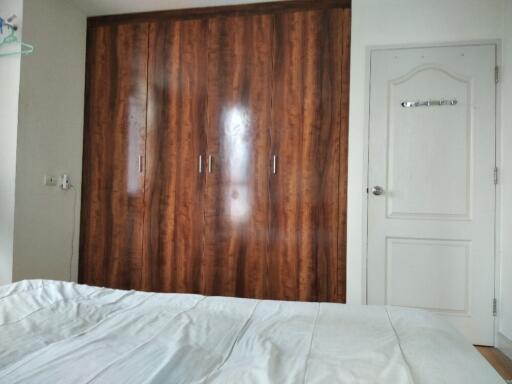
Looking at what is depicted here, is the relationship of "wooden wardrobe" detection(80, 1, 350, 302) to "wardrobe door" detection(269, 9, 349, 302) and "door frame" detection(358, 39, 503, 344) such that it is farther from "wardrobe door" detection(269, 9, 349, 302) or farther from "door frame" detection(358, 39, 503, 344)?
"door frame" detection(358, 39, 503, 344)

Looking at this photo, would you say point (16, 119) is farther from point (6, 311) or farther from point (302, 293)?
point (302, 293)

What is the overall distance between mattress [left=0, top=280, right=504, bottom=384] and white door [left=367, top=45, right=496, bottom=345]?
145cm

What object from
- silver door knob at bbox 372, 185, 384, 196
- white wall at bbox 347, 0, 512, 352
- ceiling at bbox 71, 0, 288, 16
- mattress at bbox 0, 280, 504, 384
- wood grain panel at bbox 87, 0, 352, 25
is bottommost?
mattress at bbox 0, 280, 504, 384

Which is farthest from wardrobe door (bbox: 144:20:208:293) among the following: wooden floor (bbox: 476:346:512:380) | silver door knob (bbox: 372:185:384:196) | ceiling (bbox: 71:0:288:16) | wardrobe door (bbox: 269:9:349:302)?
wooden floor (bbox: 476:346:512:380)

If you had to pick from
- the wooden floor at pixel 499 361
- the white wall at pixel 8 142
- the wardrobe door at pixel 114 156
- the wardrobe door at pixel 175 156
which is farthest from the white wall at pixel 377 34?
the white wall at pixel 8 142

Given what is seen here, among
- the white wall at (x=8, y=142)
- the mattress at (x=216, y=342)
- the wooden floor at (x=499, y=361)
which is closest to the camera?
the mattress at (x=216, y=342)

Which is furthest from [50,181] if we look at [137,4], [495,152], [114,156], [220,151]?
[495,152]

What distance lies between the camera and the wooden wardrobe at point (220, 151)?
2.69 meters

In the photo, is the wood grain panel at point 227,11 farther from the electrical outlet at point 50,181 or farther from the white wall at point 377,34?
the electrical outlet at point 50,181

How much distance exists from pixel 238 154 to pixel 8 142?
5.22 feet

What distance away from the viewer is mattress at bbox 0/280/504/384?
75 centimetres

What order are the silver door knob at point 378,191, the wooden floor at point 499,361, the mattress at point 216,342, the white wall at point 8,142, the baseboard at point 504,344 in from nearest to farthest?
the mattress at point 216,342 < the wooden floor at point 499,361 < the baseboard at point 504,344 < the white wall at point 8,142 < the silver door knob at point 378,191

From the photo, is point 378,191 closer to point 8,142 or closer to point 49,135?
point 49,135

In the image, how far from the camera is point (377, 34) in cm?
264
